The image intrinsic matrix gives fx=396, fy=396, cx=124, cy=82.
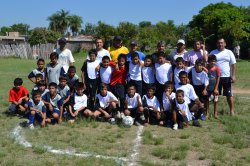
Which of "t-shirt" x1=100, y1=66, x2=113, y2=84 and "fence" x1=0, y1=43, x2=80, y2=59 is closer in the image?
"t-shirt" x1=100, y1=66, x2=113, y2=84

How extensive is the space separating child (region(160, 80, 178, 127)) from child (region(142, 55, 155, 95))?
512 millimetres

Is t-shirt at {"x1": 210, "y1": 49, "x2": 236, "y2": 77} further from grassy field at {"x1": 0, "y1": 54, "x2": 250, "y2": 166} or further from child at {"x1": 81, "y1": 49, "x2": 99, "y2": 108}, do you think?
child at {"x1": 81, "y1": 49, "x2": 99, "y2": 108}

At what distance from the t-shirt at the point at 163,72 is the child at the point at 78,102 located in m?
1.74

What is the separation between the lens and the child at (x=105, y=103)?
8.91 metres

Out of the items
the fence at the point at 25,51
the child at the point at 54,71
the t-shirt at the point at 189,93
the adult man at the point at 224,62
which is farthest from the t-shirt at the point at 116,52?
the fence at the point at 25,51

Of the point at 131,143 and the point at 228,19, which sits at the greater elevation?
the point at 228,19

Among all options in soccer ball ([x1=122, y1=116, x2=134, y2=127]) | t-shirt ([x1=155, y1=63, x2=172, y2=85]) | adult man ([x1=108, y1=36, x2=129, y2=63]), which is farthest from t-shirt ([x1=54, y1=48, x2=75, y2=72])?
t-shirt ([x1=155, y1=63, x2=172, y2=85])

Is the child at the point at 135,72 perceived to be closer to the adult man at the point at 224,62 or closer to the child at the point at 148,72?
the child at the point at 148,72

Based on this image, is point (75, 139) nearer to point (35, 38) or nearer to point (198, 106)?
point (198, 106)

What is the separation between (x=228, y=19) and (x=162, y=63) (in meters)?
42.8

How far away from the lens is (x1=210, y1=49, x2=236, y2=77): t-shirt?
Result: 9.27 meters

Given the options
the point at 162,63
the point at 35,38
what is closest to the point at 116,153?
the point at 162,63

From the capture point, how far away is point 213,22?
50188 millimetres

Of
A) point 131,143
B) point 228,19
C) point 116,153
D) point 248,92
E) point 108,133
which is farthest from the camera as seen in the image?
point 228,19
